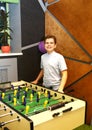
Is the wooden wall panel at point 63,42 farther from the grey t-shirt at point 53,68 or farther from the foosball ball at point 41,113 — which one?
the foosball ball at point 41,113

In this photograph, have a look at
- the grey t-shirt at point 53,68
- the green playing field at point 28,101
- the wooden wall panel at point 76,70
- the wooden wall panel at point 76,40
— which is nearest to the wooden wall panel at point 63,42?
the wooden wall panel at point 76,40

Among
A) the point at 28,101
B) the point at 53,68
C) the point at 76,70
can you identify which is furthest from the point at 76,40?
the point at 28,101

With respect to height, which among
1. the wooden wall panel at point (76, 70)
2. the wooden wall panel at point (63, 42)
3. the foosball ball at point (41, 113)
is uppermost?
the wooden wall panel at point (63, 42)

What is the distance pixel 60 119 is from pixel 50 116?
0.15 m

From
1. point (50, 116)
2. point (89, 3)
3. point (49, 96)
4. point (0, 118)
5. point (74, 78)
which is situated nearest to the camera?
point (50, 116)

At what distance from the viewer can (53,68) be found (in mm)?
2789

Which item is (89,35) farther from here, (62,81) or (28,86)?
(28,86)

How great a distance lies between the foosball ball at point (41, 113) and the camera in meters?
1.53

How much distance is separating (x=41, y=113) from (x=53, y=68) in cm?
125

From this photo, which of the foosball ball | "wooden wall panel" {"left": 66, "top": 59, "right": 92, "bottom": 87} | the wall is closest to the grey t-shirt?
"wooden wall panel" {"left": 66, "top": 59, "right": 92, "bottom": 87}

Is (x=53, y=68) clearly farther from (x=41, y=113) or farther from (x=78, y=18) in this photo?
(x=41, y=113)

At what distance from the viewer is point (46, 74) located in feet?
9.37

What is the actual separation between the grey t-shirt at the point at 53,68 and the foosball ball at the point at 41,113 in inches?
21.8

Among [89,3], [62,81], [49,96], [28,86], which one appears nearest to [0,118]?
[49,96]
